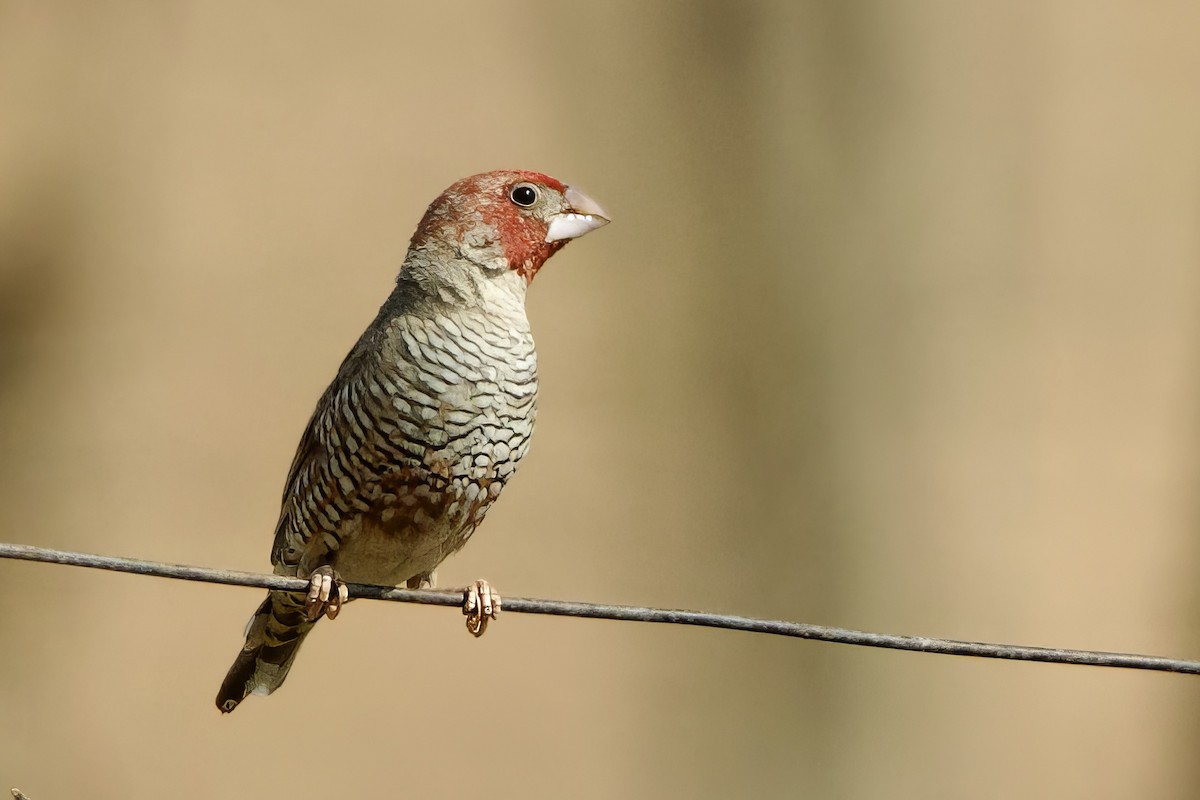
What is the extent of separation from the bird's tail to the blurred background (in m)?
1.98

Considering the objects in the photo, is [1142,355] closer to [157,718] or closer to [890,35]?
[890,35]

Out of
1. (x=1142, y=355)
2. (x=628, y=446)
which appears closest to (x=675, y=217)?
(x=628, y=446)

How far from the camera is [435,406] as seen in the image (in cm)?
356

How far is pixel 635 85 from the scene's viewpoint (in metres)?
7.80

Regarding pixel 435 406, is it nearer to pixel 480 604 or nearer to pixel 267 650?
pixel 480 604

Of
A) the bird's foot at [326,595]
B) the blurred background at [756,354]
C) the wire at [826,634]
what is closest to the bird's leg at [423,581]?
the bird's foot at [326,595]

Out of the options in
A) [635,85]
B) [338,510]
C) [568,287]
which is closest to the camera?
[338,510]

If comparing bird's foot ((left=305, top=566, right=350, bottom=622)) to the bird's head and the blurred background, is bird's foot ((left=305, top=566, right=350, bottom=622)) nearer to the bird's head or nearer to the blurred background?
the bird's head

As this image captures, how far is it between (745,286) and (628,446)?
131cm

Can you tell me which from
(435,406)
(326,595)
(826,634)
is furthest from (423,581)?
(826,634)

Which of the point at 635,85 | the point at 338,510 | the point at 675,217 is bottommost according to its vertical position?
the point at 338,510

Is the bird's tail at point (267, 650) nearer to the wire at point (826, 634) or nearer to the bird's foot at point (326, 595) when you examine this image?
the bird's foot at point (326, 595)

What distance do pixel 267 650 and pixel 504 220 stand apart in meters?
1.68

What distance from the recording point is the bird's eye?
3920 millimetres
